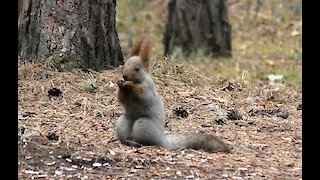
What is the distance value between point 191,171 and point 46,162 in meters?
0.88

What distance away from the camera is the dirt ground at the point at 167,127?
15.0 ft

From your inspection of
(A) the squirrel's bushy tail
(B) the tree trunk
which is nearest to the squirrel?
(A) the squirrel's bushy tail

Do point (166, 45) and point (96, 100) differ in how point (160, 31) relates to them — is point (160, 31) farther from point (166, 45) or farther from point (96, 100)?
point (96, 100)

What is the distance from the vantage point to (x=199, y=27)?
11.2 meters

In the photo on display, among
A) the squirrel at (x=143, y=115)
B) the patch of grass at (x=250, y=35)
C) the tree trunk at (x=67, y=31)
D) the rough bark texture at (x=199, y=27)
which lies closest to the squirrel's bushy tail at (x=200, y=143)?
the squirrel at (x=143, y=115)

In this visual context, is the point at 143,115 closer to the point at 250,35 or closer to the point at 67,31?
the point at 67,31

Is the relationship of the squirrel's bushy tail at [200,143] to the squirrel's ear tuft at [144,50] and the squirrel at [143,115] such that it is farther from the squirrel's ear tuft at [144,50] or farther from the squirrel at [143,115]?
the squirrel's ear tuft at [144,50]

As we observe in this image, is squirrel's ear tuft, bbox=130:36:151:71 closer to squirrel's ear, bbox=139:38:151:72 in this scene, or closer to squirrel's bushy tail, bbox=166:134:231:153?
squirrel's ear, bbox=139:38:151:72

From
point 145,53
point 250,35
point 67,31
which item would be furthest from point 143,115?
point 250,35

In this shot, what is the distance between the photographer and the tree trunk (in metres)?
6.48

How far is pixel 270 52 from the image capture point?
11664 millimetres

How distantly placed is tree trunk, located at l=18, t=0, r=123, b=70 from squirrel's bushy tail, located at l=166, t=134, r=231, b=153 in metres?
1.80

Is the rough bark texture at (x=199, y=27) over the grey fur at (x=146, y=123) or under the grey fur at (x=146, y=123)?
over
